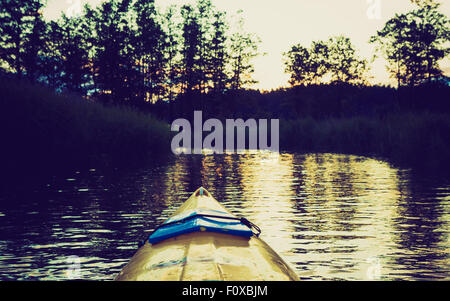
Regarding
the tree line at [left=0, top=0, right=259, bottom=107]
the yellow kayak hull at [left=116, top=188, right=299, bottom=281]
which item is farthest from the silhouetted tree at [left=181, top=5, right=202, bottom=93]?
the yellow kayak hull at [left=116, top=188, right=299, bottom=281]

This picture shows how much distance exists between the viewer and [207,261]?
12.3ft

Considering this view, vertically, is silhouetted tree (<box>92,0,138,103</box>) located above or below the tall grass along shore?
above

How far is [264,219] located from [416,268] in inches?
129

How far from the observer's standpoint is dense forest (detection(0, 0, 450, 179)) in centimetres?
1592

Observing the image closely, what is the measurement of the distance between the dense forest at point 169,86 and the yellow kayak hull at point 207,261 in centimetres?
1146

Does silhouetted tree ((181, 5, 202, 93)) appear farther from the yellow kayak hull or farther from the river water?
Result: the yellow kayak hull

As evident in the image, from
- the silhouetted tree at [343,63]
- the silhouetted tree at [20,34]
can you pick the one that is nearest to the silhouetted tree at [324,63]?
the silhouetted tree at [343,63]

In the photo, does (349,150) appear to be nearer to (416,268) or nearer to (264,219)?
(264,219)

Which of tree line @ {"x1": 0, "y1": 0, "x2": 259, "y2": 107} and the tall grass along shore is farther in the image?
tree line @ {"x1": 0, "y1": 0, "x2": 259, "y2": 107}

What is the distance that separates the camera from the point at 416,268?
5.20 metres

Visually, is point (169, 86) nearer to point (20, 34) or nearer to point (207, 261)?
point (20, 34)

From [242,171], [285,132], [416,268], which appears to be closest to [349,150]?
[285,132]

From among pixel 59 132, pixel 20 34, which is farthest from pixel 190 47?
pixel 59 132

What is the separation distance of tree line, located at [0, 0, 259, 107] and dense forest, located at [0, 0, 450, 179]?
10 cm
